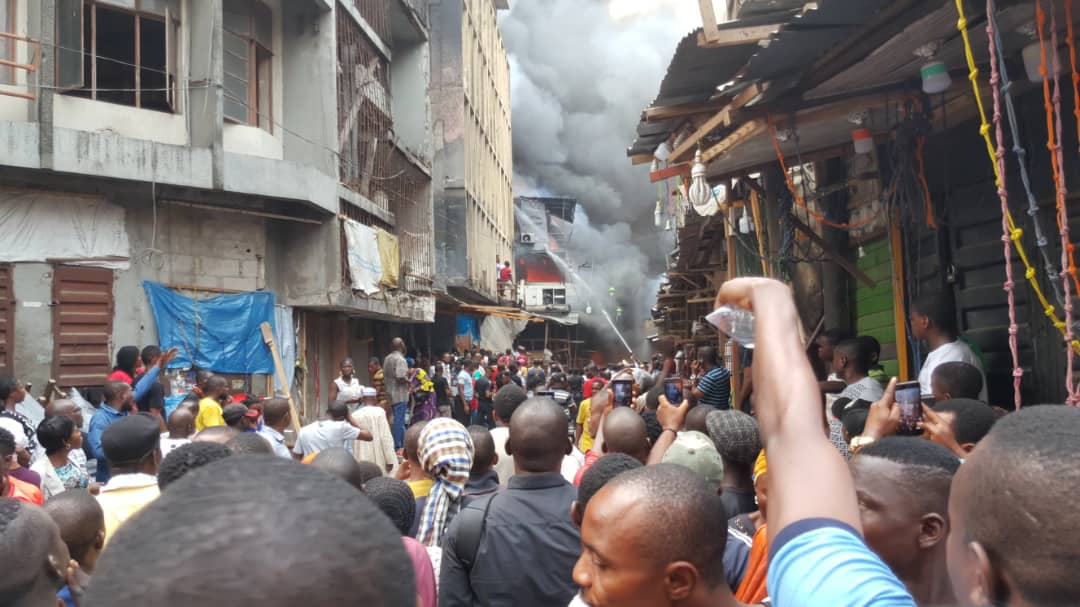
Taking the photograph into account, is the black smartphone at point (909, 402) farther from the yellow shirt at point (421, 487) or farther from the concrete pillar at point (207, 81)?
the concrete pillar at point (207, 81)

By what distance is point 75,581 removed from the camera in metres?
2.72

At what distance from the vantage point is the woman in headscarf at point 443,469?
156 inches

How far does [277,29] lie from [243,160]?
344 cm

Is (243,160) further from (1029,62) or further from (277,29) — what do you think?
(1029,62)

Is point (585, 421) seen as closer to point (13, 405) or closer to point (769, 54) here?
point (769, 54)

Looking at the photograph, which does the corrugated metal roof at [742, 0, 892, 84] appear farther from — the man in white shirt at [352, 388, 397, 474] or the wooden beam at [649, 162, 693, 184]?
the man in white shirt at [352, 388, 397, 474]

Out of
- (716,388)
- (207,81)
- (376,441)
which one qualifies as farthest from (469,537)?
(207,81)

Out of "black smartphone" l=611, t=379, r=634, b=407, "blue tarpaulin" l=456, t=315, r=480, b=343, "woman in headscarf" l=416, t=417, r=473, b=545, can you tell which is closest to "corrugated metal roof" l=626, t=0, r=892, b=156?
"black smartphone" l=611, t=379, r=634, b=407

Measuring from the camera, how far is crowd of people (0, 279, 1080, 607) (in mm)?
984

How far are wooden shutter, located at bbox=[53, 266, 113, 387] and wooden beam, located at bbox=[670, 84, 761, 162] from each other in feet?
25.9

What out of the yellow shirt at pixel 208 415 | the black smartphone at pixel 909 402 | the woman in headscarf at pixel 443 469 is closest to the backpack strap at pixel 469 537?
the woman in headscarf at pixel 443 469

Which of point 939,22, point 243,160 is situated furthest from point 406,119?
point 939,22

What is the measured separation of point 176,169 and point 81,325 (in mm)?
2385

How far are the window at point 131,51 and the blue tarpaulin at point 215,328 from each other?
2.72 metres
